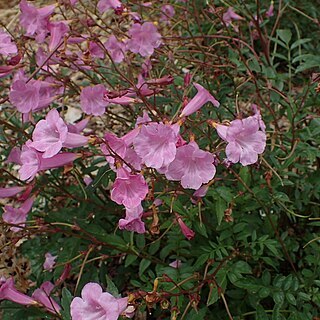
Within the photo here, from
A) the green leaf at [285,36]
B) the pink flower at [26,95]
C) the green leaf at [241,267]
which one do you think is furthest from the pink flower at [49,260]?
the green leaf at [285,36]

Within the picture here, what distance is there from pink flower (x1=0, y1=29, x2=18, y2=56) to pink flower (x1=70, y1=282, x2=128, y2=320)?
0.73 meters

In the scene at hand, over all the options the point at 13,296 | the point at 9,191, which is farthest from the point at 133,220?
the point at 9,191

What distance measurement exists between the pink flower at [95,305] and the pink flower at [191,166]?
0.99ft

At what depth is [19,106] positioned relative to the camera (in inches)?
73.7

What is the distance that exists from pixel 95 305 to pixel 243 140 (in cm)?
51

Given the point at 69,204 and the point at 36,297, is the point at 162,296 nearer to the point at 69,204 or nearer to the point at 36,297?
the point at 36,297

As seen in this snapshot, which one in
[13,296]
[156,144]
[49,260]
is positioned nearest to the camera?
[156,144]

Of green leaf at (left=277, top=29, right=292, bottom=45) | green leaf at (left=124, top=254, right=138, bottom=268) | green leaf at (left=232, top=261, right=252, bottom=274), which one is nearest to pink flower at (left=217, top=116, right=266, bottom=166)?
green leaf at (left=232, top=261, right=252, bottom=274)

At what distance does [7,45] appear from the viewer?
1.83 m

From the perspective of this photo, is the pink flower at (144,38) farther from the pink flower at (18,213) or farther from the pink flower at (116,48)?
the pink flower at (18,213)

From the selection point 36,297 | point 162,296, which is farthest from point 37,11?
point 162,296

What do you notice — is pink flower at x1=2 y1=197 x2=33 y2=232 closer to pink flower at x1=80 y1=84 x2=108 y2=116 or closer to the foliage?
the foliage

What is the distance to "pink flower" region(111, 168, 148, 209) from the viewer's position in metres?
1.43

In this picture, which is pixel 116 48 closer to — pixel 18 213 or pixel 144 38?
pixel 144 38
